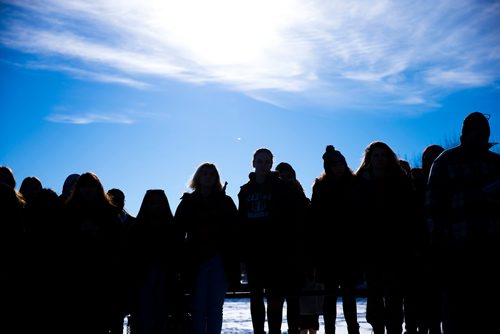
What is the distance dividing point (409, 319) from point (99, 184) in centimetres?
389

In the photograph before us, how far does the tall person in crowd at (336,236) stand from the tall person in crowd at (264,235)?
0.40 m

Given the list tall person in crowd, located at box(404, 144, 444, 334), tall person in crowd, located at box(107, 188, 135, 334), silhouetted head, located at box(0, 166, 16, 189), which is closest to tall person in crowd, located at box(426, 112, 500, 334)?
tall person in crowd, located at box(404, 144, 444, 334)

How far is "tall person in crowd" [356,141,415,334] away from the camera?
16.6 ft

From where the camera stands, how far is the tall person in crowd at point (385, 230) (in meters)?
5.05

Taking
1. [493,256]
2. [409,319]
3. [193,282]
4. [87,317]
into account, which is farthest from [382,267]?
[87,317]

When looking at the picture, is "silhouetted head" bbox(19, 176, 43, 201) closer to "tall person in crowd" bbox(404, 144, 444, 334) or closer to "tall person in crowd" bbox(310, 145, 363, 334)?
"tall person in crowd" bbox(310, 145, 363, 334)

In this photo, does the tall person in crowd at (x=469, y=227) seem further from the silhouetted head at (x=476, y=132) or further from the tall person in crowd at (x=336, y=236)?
the tall person in crowd at (x=336, y=236)

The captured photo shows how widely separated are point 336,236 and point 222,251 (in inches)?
53.8

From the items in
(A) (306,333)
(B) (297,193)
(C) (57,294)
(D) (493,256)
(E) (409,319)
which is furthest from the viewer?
(A) (306,333)

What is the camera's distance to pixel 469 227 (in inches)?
143

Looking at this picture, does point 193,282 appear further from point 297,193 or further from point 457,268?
point 457,268

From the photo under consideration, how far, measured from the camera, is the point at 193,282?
5.62 m

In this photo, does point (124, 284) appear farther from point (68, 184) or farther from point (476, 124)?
point (476, 124)

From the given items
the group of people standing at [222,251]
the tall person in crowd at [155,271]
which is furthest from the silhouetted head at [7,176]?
the tall person in crowd at [155,271]
